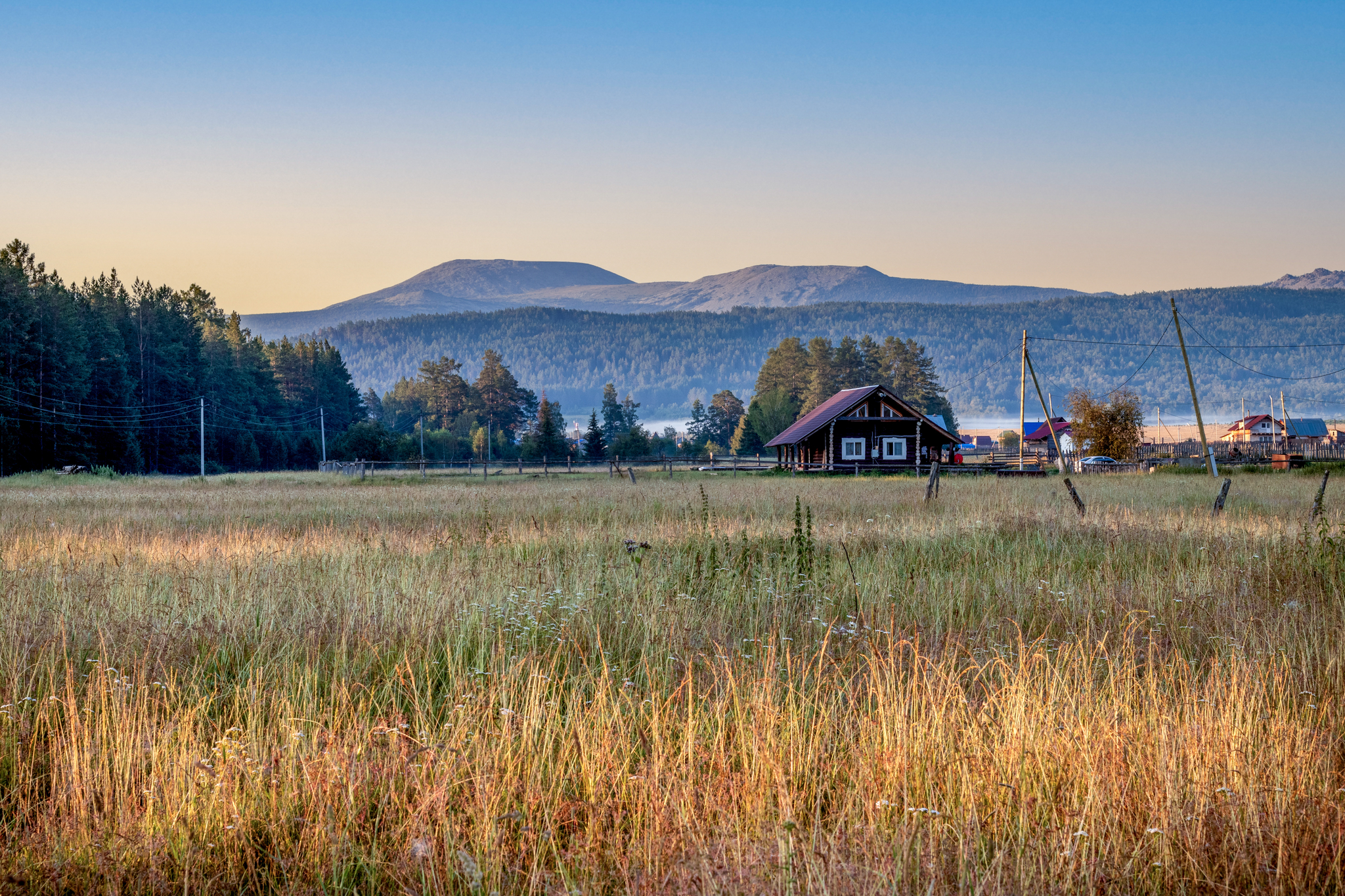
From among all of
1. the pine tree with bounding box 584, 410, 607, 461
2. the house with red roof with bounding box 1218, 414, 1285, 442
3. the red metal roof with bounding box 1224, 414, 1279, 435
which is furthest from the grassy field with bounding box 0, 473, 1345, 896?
the red metal roof with bounding box 1224, 414, 1279, 435

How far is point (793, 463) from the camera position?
50000 millimetres

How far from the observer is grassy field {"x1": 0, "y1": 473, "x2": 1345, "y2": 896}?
3.04 metres

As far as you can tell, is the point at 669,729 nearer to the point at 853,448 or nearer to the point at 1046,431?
the point at 853,448

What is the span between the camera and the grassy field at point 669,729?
3.04 m

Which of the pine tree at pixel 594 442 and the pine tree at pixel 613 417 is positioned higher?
the pine tree at pixel 613 417

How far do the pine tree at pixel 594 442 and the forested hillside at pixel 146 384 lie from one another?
25743mm

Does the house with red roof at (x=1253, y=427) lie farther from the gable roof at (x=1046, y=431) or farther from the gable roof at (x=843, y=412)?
the gable roof at (x=843, y=412)

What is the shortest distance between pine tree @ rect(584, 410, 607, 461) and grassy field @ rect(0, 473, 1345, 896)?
75.5 meters

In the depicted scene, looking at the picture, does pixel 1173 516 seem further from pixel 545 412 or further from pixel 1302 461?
pixel 545 412

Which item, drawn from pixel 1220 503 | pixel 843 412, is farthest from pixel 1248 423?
pixel 1220 503

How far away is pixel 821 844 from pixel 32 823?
10.1ft

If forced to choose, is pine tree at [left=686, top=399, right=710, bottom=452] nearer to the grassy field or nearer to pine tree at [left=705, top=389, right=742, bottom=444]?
pine tree at [left=705, top=389, right=742, bottom=444]

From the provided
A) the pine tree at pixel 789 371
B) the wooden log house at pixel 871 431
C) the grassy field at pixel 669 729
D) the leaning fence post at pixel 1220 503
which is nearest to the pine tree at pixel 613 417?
the pine tree at pixel 789 371

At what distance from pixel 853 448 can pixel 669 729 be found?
50.8m
